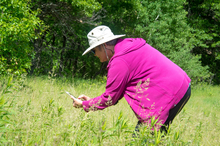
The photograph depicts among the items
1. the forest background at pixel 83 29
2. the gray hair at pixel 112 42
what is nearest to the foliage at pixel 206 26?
the forest background at pixel 83 29

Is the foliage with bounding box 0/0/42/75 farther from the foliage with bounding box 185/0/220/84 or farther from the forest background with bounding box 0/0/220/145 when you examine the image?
the foliage with bounding box 185/0/220/84

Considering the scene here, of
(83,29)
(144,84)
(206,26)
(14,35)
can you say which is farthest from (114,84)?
(206,26)

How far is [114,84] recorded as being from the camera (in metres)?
2.32

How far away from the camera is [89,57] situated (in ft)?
44.8

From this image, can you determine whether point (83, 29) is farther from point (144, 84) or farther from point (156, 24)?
point (144, 84)

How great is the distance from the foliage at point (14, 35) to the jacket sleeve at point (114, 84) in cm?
391

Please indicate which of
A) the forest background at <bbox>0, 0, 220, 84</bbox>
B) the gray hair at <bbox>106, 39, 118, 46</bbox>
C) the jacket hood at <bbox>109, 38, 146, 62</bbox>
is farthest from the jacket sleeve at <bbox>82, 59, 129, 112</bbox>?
the forest background at <bbox>0, 0, 220, 84</bbox>

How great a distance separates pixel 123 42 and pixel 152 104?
0.79 meters

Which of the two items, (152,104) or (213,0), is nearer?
(152,104)

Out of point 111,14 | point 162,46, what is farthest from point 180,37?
point 111,14

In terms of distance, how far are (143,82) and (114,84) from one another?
0.32 m

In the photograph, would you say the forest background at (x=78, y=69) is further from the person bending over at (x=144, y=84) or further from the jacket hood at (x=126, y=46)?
the jacket hood at (x=126, y=46)

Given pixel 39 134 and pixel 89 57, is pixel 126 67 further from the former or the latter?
pixel 89 57

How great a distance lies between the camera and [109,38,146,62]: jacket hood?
2339mm
